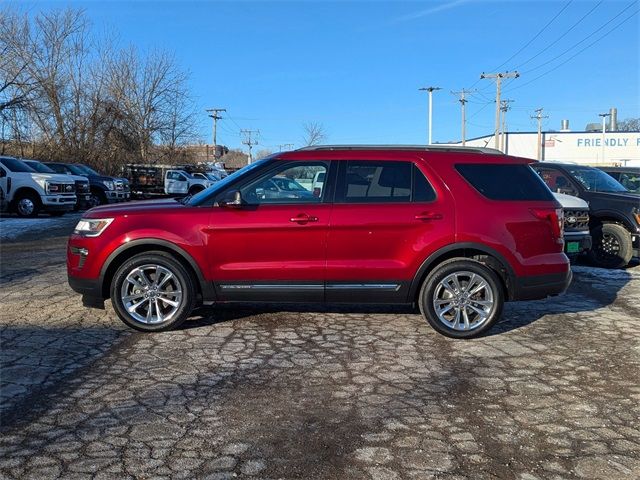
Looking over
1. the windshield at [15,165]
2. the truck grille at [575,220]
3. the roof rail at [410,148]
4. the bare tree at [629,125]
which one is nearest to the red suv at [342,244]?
the roof rail at [410,148]

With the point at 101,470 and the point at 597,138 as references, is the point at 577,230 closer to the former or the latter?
the point at 101,470

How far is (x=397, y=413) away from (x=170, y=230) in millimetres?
2824

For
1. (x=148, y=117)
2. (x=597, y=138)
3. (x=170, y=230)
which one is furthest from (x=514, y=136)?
(x=170, y=230)

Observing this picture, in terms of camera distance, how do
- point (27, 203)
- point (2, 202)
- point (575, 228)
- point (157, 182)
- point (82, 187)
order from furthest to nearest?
point (157, 182), point (82, 187), point (27, 203), point (2, 202), point (575, 228)

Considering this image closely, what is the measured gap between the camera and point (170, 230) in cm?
534

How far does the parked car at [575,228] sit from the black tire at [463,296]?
3.19m

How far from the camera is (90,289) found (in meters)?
5.44

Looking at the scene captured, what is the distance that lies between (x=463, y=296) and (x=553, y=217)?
1.19m

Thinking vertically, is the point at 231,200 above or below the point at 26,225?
above

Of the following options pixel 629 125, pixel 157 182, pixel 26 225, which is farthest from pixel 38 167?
pixel 629 125

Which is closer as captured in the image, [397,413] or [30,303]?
[397,413]

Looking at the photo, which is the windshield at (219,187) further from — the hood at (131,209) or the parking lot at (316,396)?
the parking lot at (316,396)

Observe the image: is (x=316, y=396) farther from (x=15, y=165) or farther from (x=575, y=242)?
(x=15, y=165)

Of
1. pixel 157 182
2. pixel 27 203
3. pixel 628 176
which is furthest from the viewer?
pixel 157 182
